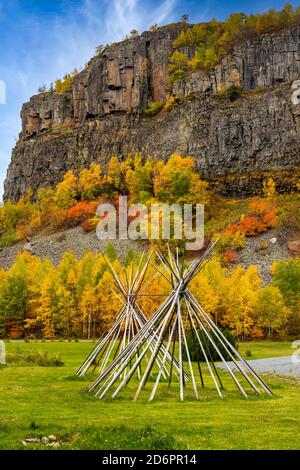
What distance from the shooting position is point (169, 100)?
407 ft

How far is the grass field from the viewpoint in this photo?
34.6 feet

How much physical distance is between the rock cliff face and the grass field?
8342 centimetres

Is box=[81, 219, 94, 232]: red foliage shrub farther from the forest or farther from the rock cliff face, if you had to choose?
the rock cliff face

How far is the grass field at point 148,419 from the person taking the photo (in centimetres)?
1055

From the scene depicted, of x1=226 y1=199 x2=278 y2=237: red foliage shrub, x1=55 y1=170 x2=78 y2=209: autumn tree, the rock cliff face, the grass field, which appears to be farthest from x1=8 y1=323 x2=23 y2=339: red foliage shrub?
x1=55 y1=170 x2=78 y2=209: autumn tree

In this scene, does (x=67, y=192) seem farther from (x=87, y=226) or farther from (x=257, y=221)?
(x=257, y=221)

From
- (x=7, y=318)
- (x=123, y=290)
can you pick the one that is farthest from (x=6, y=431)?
(x=7, y=318)

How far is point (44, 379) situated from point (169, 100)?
108 meters

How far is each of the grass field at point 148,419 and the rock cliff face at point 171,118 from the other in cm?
8342

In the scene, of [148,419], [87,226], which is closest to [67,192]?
[87,226]

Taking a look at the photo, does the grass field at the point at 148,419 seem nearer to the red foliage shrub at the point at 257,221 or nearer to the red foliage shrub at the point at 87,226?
the red foliage shrub at the point at 257,221

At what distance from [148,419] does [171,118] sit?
4347 inches

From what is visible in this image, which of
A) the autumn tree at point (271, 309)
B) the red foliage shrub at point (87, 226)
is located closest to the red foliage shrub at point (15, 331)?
the autumn tree at point (271, 309)
